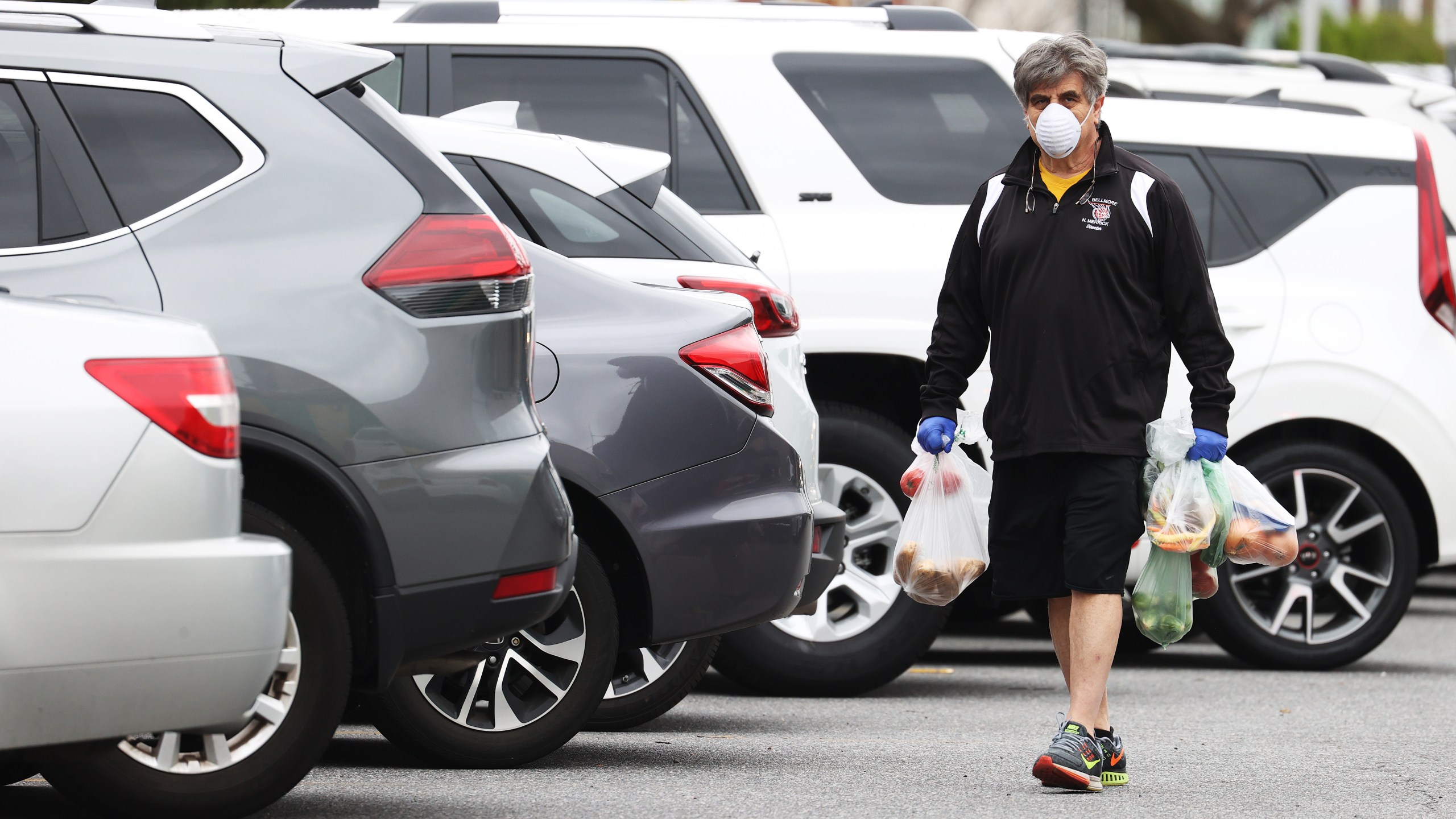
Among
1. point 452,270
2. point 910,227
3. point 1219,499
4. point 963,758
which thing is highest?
point 452,270

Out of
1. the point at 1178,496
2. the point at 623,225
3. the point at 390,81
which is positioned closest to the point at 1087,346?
the point at 1178,496

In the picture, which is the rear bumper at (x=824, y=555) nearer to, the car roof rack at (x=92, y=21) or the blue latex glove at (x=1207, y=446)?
the blue latex glove at (x=1207, y=446)

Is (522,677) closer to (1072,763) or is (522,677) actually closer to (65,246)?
(1072,763)

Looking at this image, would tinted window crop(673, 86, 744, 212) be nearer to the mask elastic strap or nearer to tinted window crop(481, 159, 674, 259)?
tinted window crop(481, 159, 674, 259)

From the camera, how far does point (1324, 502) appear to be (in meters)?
7.46

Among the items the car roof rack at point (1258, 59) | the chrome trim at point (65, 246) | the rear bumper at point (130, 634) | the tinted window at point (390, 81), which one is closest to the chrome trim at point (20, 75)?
the chrome trim at point (65, 246)

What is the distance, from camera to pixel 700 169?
22.2 ft

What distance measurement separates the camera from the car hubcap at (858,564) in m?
6.66

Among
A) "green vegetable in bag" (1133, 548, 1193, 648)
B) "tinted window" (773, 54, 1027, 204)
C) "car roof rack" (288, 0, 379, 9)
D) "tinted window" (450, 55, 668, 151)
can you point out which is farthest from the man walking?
"car roof rack" (288, 0, 379, 9)

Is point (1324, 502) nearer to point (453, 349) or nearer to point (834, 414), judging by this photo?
point (834, 414)

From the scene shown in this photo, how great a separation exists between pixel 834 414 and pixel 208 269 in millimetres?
3078

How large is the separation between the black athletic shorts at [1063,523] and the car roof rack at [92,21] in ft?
→ 7.44

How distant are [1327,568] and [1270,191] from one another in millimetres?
1397

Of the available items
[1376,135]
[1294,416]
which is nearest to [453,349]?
[1294,416]
